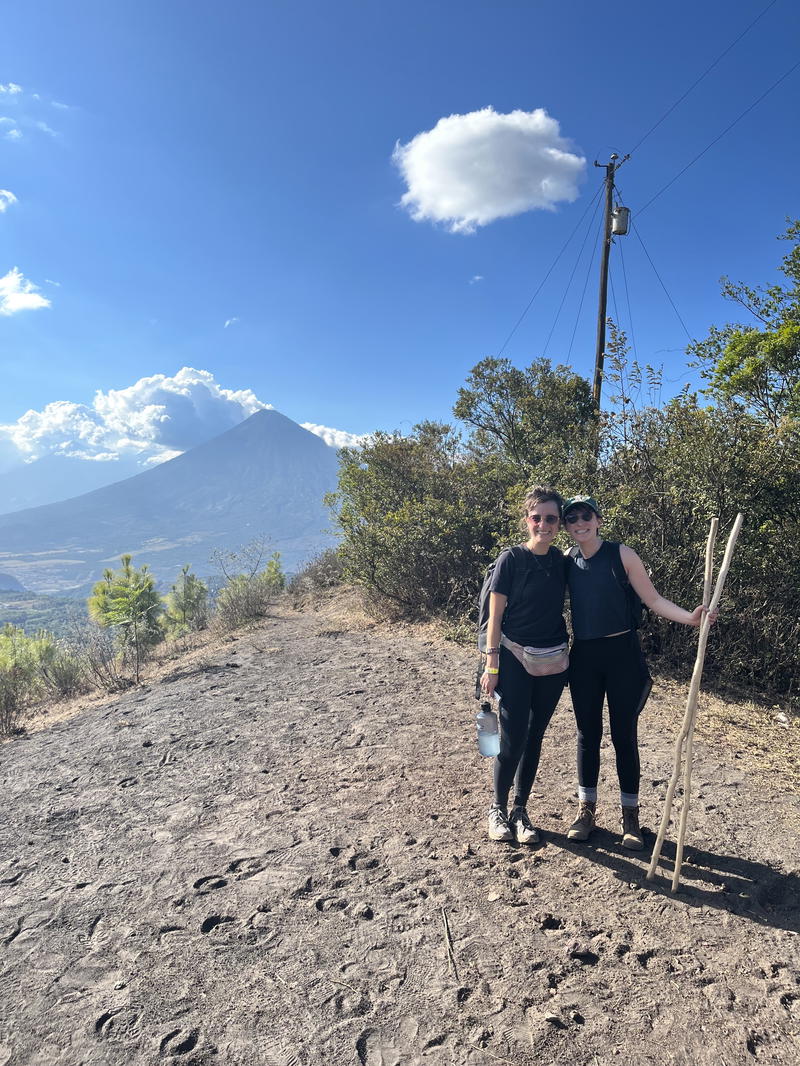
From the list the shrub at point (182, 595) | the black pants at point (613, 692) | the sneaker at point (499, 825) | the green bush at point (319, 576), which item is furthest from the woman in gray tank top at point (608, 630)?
the shrub at point (182, 595)

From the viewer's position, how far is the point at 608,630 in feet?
8.47

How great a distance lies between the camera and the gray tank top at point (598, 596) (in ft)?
8.46

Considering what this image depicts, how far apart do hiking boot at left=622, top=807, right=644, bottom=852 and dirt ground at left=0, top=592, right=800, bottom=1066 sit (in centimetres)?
6

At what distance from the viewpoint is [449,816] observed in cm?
325

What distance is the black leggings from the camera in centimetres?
267

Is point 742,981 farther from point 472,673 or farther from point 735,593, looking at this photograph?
point 472,673

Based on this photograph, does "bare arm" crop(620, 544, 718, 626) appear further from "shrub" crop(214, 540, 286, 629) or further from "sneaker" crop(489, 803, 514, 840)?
"shrub" crop(214, 540, 286, 629)

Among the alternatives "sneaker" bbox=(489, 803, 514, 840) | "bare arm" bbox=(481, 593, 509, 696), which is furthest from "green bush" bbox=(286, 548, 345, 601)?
"bare arm" bbox=(481, 593, 509, 696)

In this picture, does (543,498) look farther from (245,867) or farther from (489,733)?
(245,867)

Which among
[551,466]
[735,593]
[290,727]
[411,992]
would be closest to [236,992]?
[411,992]

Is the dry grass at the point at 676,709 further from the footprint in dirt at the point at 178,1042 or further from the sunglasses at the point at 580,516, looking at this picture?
the footprint in dirt at the point at 178,1042

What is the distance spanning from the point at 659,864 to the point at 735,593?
307 centimetres

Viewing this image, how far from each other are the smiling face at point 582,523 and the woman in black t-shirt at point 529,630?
60mm

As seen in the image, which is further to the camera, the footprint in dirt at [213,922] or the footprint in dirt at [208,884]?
the footprint in dirt at [208,884]
